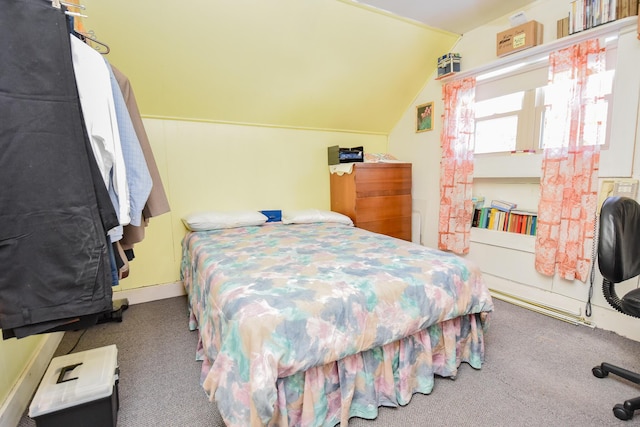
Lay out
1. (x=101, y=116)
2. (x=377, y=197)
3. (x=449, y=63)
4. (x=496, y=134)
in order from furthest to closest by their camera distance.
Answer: (x=377, y=197) < (x=449, y=63) < (x=496, y=134) < (x=101, y=116)

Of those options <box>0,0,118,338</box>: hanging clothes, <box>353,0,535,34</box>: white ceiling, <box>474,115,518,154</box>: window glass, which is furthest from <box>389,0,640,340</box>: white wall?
<box>0,0,118,338</box>: hanging clothes

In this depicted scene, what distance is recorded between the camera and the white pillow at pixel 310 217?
3.11m

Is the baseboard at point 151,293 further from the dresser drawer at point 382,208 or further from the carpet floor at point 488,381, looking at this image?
the dresser drawer at point 382,208

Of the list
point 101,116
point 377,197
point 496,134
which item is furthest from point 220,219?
point 496,134

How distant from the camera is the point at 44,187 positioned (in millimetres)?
873

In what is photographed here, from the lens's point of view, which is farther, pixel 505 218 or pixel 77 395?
pixel 505 218

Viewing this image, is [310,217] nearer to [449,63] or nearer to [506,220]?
[506,220]

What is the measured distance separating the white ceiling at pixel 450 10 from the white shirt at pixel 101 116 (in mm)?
2184

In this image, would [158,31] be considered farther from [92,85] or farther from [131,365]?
[131,365]

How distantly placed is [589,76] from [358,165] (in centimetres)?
193

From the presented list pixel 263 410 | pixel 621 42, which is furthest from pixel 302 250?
pixel 621 42

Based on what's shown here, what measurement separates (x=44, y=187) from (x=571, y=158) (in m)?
3.04

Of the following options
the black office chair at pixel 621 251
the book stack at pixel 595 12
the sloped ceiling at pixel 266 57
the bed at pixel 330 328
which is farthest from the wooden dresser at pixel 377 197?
the black office chair at pixel 621 251

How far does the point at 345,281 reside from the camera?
4.76ft
